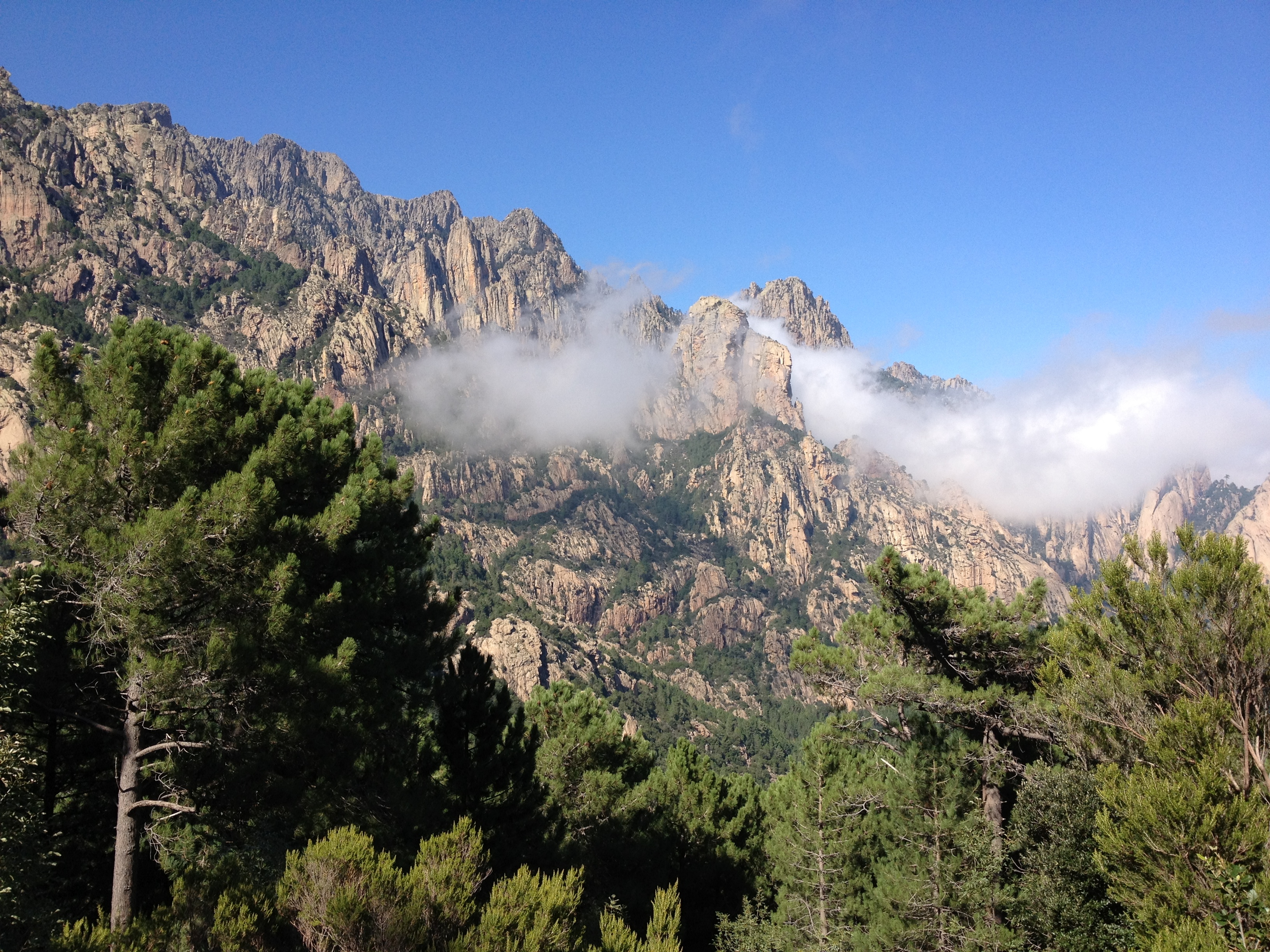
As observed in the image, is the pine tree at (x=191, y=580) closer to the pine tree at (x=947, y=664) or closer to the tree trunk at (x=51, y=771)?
the tree trunk at (x=51, y=771)

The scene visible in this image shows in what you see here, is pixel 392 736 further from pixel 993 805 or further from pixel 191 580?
pixel 993 805

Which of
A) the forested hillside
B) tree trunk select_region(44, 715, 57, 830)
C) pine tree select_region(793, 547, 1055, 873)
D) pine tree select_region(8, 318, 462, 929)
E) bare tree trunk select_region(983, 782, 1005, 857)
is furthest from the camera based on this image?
pine tree select_region(793, 547, 1055, 873)

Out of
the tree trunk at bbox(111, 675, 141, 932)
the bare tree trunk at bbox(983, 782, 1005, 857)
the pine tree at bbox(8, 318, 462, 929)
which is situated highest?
the pine tree at bbox(8, 318, 462, 929)

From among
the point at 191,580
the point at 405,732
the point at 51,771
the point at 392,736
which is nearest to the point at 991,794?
the point at 405,732

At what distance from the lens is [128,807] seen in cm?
1097

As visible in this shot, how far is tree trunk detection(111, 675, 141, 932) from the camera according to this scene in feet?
34.7

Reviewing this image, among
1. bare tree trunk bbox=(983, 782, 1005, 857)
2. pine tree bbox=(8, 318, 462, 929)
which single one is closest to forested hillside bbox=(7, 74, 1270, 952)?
pine tree bbox=(8, 318, 462, 929)

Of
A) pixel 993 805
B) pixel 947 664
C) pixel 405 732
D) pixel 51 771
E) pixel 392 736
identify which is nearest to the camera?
pixel 51 771

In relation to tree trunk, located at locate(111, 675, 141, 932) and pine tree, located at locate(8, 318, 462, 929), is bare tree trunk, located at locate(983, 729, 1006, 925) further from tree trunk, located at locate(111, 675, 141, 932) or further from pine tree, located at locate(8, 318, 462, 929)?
tree trunk, located at locate(111, 675, 141, 932)

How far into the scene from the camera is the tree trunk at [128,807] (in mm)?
10570

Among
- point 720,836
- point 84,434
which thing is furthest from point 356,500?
point 720,836

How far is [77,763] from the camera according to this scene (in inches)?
500

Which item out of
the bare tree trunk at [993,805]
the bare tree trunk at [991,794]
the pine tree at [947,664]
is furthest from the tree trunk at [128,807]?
the bare tree trunk at [993,805]

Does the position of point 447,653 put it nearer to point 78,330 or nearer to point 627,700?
point 627,700
